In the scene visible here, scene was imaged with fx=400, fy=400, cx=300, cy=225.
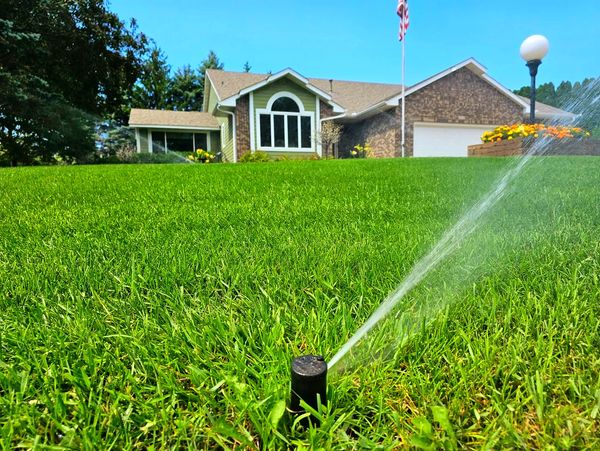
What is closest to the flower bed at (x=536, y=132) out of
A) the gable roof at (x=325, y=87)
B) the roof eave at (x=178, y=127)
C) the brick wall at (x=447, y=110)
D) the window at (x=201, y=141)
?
the brick wall at (x=447, y=110)

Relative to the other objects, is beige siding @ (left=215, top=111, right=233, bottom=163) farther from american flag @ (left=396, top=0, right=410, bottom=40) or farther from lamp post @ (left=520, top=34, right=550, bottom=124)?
lamp post @ (left=520, top=34, right=550, bottom=124)

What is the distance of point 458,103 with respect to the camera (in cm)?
1797

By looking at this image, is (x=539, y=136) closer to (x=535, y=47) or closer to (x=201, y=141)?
(x=535, y=47)

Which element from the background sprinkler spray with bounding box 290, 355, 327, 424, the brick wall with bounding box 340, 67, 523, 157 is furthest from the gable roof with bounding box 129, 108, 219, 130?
the background sprinkler spray with bounding box 290, 355, 327, 424

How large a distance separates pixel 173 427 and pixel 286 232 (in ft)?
5.77

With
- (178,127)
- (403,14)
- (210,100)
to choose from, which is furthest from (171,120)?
(403,14)

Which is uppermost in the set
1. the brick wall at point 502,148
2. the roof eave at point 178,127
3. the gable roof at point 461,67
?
the gable roof at point 461,67

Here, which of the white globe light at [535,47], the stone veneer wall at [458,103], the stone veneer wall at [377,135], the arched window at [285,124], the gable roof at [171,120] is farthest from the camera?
the gable roof at [171,120]

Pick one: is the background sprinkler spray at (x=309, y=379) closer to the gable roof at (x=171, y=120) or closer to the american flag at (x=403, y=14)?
the american flag at (x=403, y=14)

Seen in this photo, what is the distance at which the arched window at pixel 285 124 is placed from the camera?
16953 mm

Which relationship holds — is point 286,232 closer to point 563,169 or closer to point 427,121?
point 563,169

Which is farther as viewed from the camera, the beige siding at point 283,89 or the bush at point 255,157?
the beige siding at point 283,89

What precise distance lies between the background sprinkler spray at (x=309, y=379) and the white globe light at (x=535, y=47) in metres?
11.0

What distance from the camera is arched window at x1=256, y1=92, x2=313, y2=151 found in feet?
55.6
